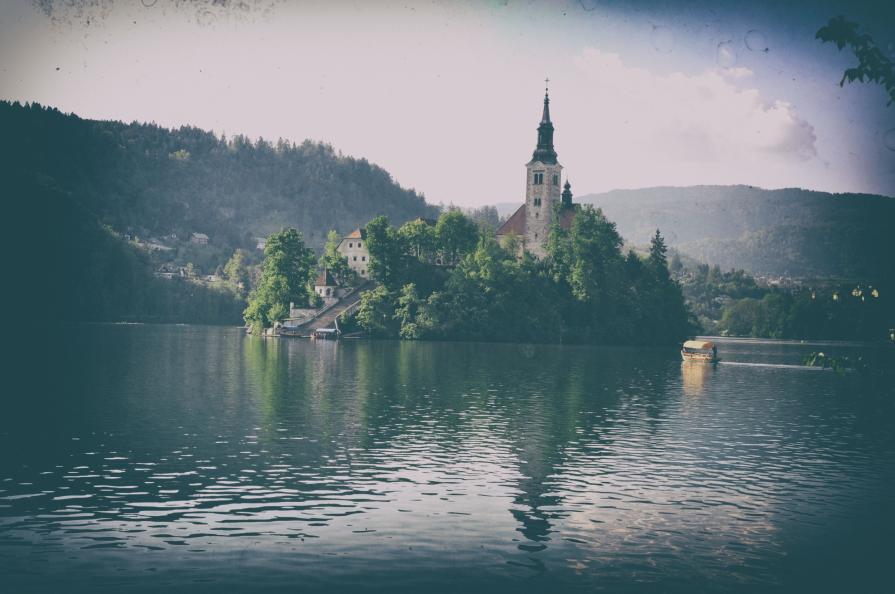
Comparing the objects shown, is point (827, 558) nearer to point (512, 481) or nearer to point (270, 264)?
point (512, 481)

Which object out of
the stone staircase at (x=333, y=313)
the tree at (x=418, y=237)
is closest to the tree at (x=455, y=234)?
the tree at (x=418, y=237)

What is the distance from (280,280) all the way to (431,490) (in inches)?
5745

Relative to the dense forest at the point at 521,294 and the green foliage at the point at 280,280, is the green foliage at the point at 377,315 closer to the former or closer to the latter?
the dense forest at the point at 521,294

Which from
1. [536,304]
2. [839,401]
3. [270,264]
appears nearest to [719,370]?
[839,401]

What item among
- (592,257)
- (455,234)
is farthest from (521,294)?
(455,234)

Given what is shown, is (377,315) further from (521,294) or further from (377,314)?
(521,294)

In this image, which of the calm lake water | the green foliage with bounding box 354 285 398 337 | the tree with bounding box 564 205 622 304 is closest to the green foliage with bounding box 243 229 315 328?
the green foliage with bounding box 354 285 398 337

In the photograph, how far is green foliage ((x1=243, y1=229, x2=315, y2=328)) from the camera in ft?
572

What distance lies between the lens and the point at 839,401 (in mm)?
71062

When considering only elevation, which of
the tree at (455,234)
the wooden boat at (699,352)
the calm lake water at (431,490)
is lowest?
the calm lake water at (431,490)

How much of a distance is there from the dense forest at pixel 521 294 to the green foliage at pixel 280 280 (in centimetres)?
1410

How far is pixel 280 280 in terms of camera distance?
6855 inches

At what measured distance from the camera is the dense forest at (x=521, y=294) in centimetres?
17125

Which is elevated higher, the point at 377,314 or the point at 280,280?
the point at 280,280
